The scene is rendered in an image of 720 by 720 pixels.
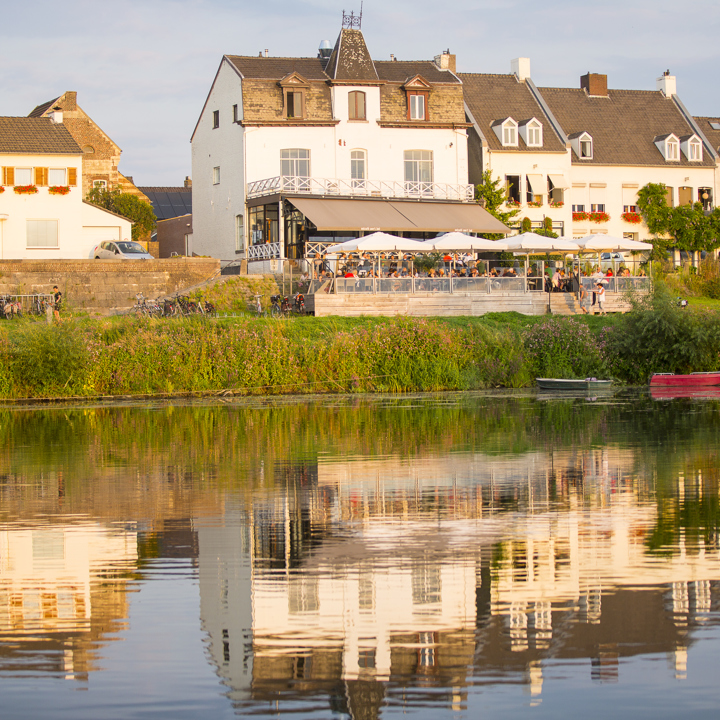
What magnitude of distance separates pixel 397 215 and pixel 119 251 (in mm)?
13909

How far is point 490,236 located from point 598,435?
119 feet

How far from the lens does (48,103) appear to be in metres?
72.6

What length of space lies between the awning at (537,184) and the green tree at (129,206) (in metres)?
26.8

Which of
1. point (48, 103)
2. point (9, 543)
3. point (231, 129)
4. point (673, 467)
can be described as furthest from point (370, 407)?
point (48, 103)

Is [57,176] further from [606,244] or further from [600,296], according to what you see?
[600,296]

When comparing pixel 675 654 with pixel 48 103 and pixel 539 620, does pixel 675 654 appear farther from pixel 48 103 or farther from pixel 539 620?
pixel 48 103

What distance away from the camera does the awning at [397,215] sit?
51156mm

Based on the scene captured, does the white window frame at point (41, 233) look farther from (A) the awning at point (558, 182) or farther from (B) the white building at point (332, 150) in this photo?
(A) the awning at point (558, 182)

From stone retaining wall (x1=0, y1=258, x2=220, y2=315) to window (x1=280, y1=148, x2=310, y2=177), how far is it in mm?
9099

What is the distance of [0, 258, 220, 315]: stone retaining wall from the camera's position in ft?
146

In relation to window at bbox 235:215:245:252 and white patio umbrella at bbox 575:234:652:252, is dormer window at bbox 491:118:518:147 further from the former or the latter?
white patio umbrella at bbox 575:234:652:252

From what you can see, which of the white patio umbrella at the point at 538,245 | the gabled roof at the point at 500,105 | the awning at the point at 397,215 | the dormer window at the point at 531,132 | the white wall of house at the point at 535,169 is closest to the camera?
the white patio umbrella at the point at 538,245

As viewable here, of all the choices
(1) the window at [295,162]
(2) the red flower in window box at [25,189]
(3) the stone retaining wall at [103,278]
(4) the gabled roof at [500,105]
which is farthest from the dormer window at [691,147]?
(2) the red flower in window box at [25,189]

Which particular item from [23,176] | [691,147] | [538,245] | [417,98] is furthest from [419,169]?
[23,176]
